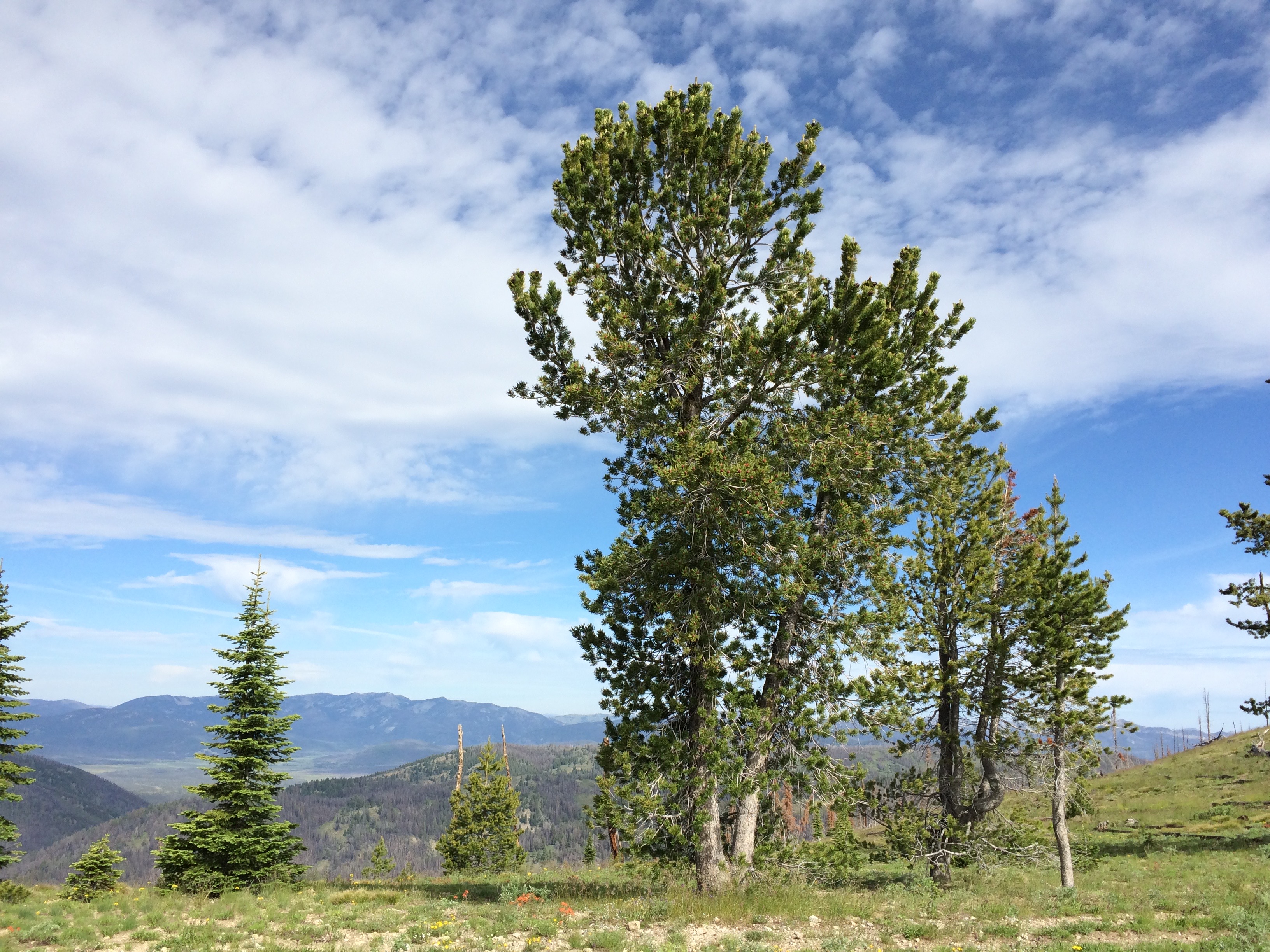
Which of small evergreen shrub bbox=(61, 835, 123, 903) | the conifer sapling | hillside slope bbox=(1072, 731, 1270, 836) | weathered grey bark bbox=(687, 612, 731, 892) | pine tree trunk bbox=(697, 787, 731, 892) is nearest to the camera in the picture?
weathered grey bark bbox=(687, 612, 731, 892)

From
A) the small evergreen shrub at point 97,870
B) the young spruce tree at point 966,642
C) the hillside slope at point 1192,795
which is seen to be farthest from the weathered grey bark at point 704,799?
the small evergreen shrub at point 97,870

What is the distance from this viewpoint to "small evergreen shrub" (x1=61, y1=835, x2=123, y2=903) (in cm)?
2411

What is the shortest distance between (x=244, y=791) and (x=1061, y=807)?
1052 inches

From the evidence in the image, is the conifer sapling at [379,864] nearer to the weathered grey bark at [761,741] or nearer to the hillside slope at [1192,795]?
the weathered grey bark at [761,741]

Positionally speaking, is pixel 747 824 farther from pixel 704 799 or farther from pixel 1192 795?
pixel 1192 795

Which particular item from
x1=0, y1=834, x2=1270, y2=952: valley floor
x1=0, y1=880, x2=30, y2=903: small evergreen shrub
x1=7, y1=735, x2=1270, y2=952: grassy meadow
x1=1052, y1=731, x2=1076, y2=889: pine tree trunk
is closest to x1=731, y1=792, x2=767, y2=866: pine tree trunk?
x1=7, y1=735, x2=1270, y2=952: grassy meadow

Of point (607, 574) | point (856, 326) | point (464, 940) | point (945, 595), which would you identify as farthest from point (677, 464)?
point (945, 595)

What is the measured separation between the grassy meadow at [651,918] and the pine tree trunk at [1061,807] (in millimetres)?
807

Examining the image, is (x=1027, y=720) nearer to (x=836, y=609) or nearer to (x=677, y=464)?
(x=836, y=609)

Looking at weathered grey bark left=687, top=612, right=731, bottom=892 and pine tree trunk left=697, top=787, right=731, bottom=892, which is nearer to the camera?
weathered grey bark left=687, top=612, right=731, bottom=892

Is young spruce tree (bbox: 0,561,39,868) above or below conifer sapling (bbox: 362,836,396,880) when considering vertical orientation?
above

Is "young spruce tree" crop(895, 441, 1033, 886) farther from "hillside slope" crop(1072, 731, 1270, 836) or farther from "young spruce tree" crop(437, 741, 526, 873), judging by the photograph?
"young spruce tree" crop(437, 741, 526, 873)

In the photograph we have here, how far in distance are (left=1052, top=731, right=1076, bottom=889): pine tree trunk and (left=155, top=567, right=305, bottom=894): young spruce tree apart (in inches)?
964

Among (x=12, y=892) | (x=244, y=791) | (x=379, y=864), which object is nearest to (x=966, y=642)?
(x=244, y=791)
